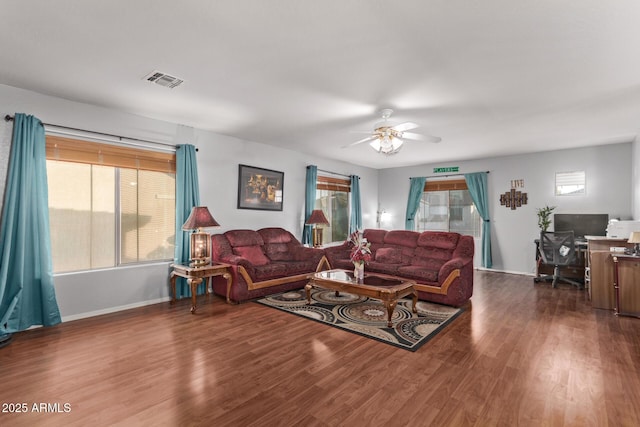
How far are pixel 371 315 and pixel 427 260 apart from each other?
6.03 feet

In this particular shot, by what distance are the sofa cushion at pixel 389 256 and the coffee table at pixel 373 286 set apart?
1256 millimetres

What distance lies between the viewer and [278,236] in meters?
5.75

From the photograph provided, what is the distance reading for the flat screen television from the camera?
5.80 metres

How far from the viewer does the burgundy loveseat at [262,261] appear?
176 inches

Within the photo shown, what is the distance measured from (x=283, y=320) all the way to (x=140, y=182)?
2.80m

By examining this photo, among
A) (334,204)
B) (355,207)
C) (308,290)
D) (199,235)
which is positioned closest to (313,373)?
(308,290)

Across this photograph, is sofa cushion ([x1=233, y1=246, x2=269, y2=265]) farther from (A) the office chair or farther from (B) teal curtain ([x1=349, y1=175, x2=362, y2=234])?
(A) the office chair

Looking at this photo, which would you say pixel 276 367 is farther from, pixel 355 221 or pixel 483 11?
pixel 355 221

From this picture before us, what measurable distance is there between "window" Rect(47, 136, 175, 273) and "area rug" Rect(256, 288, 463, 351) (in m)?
1.89

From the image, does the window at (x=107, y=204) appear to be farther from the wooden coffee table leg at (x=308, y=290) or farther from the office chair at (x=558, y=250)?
the office chair at (x=558, y=250)

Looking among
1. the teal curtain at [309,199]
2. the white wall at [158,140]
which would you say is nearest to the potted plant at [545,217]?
the teal curtain at [309,199]

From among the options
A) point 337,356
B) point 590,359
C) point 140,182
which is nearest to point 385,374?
point 337,356

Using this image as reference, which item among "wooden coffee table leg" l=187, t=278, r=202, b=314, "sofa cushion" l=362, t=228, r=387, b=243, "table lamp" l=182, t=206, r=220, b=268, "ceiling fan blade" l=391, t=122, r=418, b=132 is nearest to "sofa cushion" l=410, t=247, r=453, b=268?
"sofa cushion" l=362, t=228, r=387, b=243

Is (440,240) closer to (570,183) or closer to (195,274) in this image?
(570,183)
